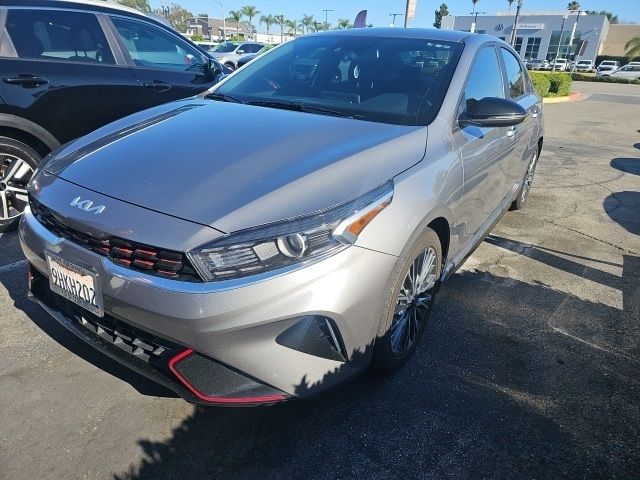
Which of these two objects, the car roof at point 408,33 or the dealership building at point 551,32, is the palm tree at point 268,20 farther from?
the car roof at point 408,33

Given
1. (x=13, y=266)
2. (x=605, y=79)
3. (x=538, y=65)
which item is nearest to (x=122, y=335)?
(x=13, y=266)

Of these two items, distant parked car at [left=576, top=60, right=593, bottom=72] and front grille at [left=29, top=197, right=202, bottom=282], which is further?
distant parked car at [left=576, top=60, right=593, bottom=72]

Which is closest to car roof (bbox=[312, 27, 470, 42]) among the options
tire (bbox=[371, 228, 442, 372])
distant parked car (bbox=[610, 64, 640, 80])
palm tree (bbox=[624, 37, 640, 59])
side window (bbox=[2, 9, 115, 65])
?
tire (bbox=[371, 228, 442, 372])

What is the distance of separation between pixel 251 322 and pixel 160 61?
3.98 metres

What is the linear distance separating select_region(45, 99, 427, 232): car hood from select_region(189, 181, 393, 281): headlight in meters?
0.04

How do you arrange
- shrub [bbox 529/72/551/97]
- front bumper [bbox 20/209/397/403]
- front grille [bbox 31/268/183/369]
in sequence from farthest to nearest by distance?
shrub [bbox 529/72/551/97], front grille [bbox 31/268/183/369], front bumper [bbox 20/209/397/403]

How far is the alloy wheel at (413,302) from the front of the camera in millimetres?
2436

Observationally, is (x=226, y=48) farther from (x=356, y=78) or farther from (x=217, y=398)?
(x=217, y=398)

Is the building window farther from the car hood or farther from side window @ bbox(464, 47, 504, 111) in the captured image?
the car hood

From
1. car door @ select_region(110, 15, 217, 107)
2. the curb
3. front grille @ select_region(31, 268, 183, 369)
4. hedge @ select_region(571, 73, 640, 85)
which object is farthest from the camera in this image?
hedge @ select_region(571, 73, 640, 85)

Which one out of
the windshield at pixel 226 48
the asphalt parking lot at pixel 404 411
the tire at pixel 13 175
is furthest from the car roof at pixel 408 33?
the windshield at pixel 226 48

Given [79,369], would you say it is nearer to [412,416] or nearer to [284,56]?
[412,416]

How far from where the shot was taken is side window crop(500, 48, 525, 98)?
13.4 ft

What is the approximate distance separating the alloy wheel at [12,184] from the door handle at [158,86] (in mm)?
1309
